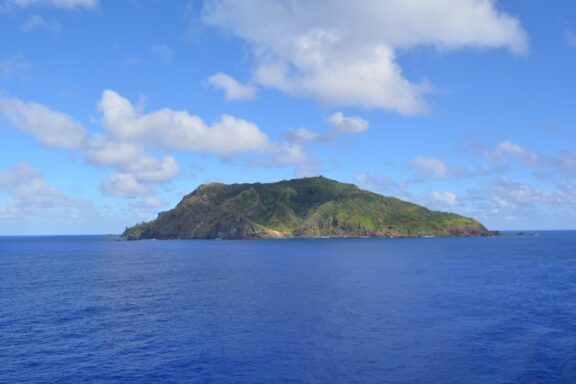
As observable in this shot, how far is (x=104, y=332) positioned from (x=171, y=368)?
2384 cm

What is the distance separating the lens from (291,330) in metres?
76.3

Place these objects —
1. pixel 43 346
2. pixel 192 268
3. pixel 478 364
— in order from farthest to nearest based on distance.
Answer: pixel 192 268 < pixel 43 346 < pixel 478 364

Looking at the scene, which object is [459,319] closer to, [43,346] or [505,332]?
[505,332]

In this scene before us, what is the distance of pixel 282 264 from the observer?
196 metres

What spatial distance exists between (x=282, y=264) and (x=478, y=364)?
140772 millimetres

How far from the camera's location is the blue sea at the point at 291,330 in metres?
56.5

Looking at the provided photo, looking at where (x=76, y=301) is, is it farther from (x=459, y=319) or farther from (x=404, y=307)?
(x=459, y=319)

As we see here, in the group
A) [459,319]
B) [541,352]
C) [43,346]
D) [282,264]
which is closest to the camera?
[541,352]

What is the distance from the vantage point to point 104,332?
250 ft

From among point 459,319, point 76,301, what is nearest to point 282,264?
point 76,301

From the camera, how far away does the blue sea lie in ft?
185

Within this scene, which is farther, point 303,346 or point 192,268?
point 192,268

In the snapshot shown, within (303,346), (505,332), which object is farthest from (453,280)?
(303,346)

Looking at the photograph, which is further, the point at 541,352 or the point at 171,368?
the point at 541,352
